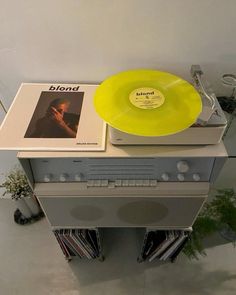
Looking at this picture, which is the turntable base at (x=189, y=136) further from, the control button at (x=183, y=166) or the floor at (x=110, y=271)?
the floor at (x=110, y=271)

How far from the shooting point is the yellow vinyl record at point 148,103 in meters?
0.65

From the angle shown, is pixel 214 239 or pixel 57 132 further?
pixel 214 239

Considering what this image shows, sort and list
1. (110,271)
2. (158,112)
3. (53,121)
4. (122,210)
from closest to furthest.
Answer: (158,112)
(53,121)
(122,210)
(110,271)

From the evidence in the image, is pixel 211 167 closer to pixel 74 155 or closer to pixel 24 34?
pixel 74 155

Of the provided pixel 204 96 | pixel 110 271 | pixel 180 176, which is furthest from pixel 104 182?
pixel 110 271

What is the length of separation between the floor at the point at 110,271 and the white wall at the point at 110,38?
2.82ft

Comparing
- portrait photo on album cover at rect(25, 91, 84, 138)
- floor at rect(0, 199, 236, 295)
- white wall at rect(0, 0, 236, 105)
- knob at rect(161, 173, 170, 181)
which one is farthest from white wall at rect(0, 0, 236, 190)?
floor at rect(0, 199, 236, 295)

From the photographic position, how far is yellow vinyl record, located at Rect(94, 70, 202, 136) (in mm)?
645

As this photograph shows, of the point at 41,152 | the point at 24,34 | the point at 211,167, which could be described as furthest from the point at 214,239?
the point at 24,34

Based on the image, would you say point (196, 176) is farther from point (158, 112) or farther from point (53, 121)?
point (53, 121)

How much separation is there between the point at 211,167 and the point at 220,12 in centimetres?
46

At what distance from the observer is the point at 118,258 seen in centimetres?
134

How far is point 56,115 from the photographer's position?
808 mm

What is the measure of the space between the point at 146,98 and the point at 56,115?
288 millimetres
